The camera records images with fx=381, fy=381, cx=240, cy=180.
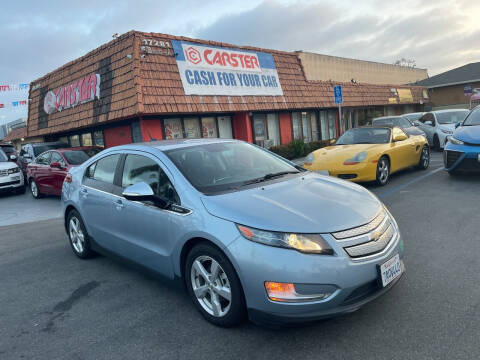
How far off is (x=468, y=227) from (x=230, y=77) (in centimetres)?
1165

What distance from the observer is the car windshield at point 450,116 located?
47.3ft

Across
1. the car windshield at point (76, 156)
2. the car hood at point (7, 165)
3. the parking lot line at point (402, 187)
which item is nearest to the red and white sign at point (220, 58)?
the car windshield at point (76, 156)

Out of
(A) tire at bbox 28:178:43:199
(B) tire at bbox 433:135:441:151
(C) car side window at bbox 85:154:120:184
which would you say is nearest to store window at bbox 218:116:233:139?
(A) tire at bbox 28:178:43:199

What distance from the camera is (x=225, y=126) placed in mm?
16578

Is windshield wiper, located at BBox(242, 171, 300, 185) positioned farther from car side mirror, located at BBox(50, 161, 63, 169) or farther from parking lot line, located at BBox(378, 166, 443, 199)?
car side mirror, located at BBox(50, 161, 63, 169)

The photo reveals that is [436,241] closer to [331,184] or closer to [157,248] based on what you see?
[331,184]

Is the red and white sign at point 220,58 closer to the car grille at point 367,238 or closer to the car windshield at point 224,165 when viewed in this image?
the car windshield at point 224,165

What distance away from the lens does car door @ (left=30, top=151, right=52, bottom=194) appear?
10.7m

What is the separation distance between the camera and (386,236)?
120 inches

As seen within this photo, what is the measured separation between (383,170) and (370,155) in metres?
0.64

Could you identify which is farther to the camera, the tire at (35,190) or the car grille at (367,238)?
the tire at (35,190)

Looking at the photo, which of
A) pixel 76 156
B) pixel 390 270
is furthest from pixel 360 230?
pixel 76 156

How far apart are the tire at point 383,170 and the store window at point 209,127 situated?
8.38 m

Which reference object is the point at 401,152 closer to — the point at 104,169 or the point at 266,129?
the point at 104,169
